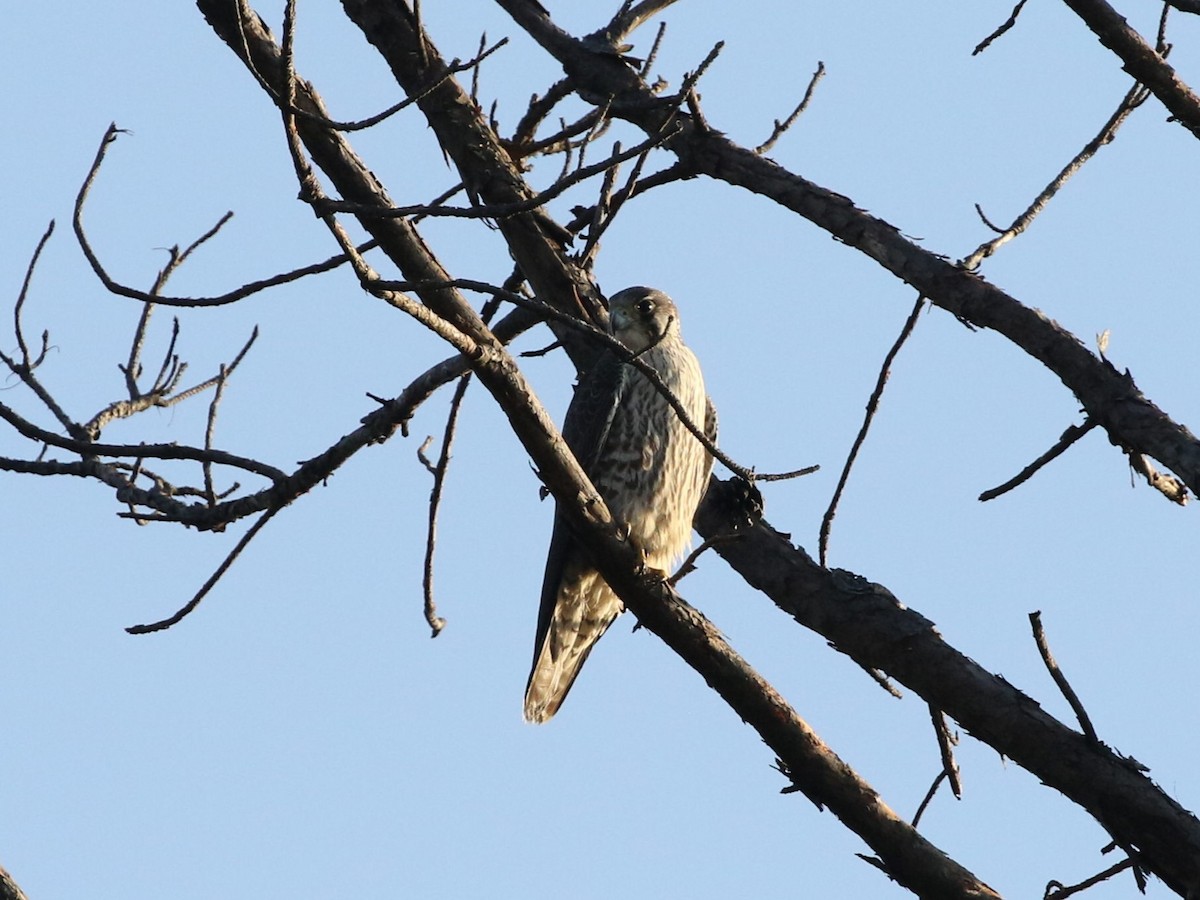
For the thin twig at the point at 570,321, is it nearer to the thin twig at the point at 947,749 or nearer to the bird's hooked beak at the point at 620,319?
the thin twig at the point at 947,749

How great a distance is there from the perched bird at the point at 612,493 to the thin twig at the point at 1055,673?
6.18ft

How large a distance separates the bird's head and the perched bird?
2.19ft

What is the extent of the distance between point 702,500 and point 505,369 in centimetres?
167

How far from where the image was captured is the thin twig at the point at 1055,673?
316 centimetres

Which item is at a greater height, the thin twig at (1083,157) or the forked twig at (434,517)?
the thin twig at (1083,157)

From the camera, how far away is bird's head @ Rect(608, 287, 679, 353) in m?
5.89

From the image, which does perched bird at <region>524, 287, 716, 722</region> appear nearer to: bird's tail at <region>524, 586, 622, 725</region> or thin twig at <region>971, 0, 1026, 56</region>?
bird's tail at <region>524, 586, 622, 725</region>

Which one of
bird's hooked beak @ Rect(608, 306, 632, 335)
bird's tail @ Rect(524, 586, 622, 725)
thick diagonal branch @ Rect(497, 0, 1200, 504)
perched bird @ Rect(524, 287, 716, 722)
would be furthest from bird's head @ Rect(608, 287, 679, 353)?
thick diagonal branch @ Rect(497, 0, 1200, 504)

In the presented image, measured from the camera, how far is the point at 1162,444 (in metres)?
3.09

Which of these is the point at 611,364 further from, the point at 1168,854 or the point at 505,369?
the point at 1168,854

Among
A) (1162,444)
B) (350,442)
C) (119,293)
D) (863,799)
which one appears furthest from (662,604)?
(119,293)

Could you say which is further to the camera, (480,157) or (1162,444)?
(480,157)

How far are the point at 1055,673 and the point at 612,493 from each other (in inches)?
87.3

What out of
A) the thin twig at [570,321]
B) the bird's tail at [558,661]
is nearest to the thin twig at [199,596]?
the thin twig at [570,321]
